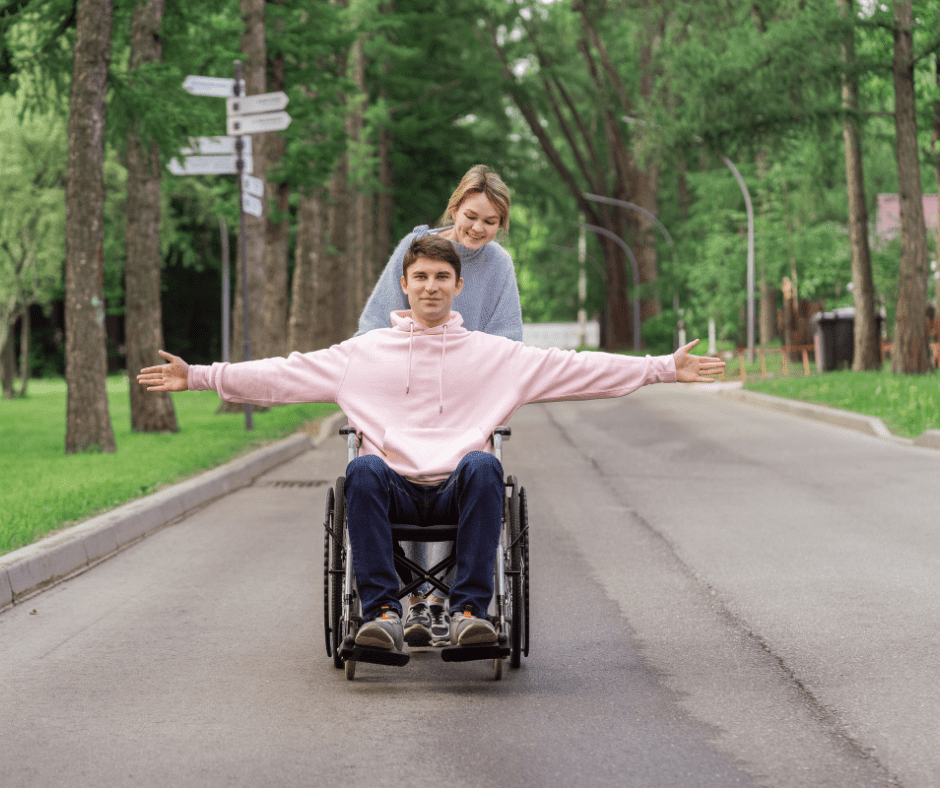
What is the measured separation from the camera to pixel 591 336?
8662 cm

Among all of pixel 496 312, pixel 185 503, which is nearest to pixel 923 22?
pixel 185 503

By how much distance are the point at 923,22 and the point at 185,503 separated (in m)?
18.0

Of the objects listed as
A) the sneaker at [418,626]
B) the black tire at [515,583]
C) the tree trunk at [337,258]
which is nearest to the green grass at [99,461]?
the sneaker at [418,626]

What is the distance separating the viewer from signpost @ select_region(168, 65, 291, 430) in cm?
1600

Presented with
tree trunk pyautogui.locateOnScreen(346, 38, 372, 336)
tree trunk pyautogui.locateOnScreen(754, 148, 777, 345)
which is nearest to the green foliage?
tree trunk pyautogui.locateOnScreen(346, 38, 372, 336)

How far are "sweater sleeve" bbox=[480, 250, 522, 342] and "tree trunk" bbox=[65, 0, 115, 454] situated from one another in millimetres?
8822

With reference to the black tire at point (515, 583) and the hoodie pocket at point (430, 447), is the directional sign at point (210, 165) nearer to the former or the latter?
the hoodie pocket at point (430, 447)

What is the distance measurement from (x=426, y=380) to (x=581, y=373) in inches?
24.1

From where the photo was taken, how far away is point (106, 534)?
8.61m

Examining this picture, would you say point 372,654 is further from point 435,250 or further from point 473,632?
point 435,250

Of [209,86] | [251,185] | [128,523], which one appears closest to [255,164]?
[251,185]

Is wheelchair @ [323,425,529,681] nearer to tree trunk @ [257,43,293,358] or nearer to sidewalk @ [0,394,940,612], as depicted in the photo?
sidewalk @ [0,394,940,612]

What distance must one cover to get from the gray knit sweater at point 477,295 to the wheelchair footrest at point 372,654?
1.40m

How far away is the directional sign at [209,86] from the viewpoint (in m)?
15.6
